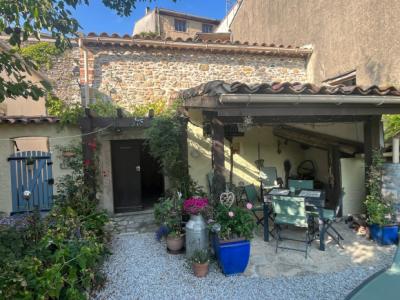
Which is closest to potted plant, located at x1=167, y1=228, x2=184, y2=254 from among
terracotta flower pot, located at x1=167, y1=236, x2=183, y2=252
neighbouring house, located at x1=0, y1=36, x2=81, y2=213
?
terracotta flower pot, located at x1=167, y1=236, x2=183, y2=252

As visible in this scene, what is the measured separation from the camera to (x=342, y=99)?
4309 mm

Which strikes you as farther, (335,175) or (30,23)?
(335,175)

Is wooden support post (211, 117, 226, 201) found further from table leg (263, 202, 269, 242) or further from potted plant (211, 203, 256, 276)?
table leg (263, 202, 269, 242)

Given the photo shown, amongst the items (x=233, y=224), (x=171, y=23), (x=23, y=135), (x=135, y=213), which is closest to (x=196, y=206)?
(x=233, y=224)

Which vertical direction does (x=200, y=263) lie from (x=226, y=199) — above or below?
below

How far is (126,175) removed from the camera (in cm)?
814

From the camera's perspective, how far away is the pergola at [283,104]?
385 cm

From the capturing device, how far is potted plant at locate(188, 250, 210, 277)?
161 inches

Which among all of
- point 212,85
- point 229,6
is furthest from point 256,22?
point 212,85

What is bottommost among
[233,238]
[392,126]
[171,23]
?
[233,238]

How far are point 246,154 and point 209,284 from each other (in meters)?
5.16

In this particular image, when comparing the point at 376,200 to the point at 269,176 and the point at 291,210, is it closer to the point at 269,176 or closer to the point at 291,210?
the point at 291,210

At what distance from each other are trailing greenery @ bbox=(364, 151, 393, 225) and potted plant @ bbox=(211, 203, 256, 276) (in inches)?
104

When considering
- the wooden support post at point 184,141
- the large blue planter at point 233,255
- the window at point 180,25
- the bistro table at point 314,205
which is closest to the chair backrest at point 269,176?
the bistro table at point 314,205
